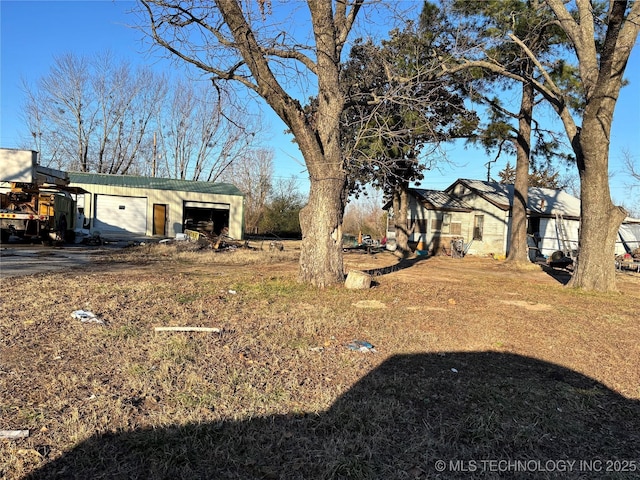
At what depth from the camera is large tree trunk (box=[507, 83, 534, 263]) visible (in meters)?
17.4

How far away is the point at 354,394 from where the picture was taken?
349cm

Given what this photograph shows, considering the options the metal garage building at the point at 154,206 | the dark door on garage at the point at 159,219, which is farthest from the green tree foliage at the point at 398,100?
the dark door on garage at the point at 159,219

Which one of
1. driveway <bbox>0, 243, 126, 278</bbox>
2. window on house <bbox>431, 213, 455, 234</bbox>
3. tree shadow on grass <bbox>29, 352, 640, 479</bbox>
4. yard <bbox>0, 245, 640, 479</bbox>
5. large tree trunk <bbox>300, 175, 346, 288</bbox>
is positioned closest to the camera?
tree shadow on grass <bbox>29, 352, 640, 479</bbox>

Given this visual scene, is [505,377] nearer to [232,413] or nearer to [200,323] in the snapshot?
[232,413]

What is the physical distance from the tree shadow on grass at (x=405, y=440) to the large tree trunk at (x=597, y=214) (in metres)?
7.38

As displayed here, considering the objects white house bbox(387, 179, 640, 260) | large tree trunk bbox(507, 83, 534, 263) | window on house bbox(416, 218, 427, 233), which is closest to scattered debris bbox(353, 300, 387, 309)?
large tree trunk bbox(507, 83, 534, 263)

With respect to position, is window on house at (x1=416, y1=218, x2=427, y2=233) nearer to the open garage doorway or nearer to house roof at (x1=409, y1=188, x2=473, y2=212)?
house roof at (x1=409, y1=188, x2=473, y2=212)

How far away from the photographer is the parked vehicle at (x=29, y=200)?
568 inches

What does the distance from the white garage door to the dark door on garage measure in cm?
64

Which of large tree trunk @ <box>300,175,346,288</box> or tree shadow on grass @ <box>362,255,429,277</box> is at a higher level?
large tree trunk @ <box>300,175,346,288</box>

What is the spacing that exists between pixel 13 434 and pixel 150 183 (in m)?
29.7

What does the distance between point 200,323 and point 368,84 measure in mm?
7204

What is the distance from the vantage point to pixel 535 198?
82.3 feet

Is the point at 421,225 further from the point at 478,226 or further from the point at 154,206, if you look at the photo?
the point at 154,206
